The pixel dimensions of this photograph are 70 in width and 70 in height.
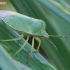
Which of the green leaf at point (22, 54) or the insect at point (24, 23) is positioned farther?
the insect at point (24, 23)

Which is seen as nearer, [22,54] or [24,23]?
[22,54]

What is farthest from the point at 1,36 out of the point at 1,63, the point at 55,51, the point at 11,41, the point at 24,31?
the point at 55,51

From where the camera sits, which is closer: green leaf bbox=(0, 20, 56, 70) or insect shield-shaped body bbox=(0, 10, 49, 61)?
green leaf bbox=(0, 20, 56, 70)

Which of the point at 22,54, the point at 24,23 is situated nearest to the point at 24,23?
the point at 24,23

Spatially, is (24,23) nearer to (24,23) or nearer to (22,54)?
(24,23)

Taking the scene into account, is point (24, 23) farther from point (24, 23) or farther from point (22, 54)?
point (22, 54)

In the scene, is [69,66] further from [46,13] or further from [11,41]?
[11,41]

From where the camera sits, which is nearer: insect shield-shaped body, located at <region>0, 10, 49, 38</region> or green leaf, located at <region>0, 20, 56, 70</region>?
green leaf, located at <region>0, 20, 56, 70</region>

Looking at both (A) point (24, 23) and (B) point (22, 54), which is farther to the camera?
(A) point (24, 23)

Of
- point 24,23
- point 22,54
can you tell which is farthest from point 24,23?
point 22,54

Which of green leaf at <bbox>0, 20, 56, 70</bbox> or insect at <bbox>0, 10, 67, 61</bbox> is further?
insect at <bbox>0, 10, 67, 61</bbox>

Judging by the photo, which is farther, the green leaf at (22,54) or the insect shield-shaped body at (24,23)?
the insect shield-shaped body at (24,23)
